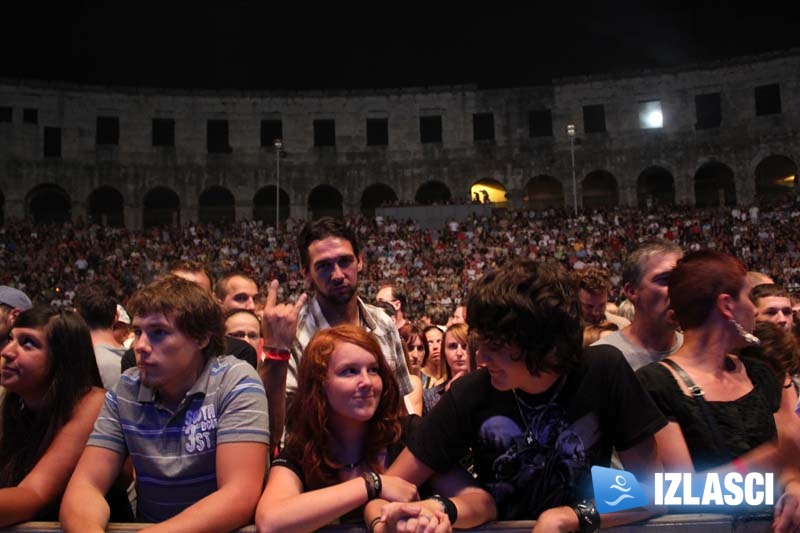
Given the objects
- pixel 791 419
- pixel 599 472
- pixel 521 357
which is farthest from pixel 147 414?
pixel 791 419

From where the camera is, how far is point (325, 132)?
38.7 meters

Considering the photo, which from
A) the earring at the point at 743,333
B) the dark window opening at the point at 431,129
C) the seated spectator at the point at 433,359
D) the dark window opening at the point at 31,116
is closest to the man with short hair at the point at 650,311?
the earring at the point at 743,333

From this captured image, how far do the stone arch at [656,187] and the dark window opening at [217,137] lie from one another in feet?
76.5

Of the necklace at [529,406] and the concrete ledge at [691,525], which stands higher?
the necklace at [529,406]

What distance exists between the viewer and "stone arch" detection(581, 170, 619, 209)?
3869cm

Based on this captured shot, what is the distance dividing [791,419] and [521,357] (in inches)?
55.2

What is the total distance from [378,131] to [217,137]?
9.14m

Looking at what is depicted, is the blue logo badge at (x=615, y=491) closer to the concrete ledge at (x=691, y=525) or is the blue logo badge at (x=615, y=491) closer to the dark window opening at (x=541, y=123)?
the concrete ledge at (x=691, y=525)

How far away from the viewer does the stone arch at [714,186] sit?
36.7m

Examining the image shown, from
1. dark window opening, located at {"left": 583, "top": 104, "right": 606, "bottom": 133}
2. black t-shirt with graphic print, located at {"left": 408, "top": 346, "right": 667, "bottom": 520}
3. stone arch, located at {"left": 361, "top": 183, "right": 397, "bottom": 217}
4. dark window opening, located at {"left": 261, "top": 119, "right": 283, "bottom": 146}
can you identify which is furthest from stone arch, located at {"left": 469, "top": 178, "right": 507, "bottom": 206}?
black t-shirt with graphic print, located at {"left": 408, "top": 346, "right": 667, "bottom": 520}

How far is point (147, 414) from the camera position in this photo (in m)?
3.12

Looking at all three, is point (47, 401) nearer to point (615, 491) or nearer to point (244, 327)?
point (244, 327)

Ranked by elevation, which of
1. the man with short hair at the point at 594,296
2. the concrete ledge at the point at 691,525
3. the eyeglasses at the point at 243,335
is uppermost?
the man with short hair at the point at 594,296

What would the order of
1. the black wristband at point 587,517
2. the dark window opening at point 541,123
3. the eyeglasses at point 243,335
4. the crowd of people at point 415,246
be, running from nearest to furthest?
the black wristband at point 587,517
the eyeglasses at point 243,335
the crowd of people at point 415,246
the dark window opening at point 541,123
